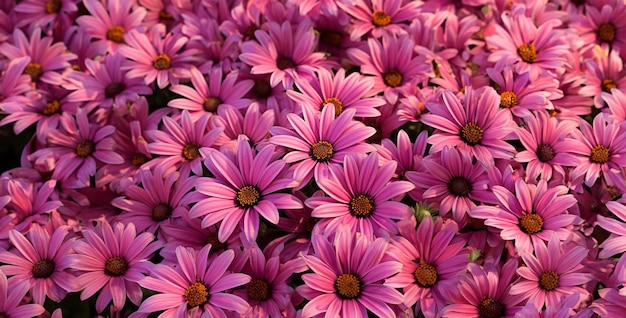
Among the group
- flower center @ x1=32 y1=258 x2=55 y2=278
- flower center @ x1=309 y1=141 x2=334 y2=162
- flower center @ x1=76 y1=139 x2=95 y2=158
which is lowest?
flower center @ x1=32 y1=258 x2=55 y2=278

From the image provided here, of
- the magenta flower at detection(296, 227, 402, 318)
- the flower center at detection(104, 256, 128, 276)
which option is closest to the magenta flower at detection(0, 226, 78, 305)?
the flower center at detection(104, 256, 128, 276)

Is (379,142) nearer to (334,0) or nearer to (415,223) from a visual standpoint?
(415,223)

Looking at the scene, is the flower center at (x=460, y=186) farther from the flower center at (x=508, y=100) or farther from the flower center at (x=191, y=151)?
the flower center at (x=191, y=151)

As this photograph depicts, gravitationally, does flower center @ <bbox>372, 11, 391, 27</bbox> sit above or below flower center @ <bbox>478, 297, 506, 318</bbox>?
above

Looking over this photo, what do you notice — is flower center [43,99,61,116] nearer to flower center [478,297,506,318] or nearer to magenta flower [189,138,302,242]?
magenta flower [189,138,302,242]

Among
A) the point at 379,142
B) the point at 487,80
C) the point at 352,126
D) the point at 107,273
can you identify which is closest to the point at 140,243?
the point at 107,273

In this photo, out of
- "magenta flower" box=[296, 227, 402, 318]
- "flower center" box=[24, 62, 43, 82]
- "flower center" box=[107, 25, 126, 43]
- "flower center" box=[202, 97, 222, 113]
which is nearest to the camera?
"magenta flower" box=[296, 227, 402, 318]
